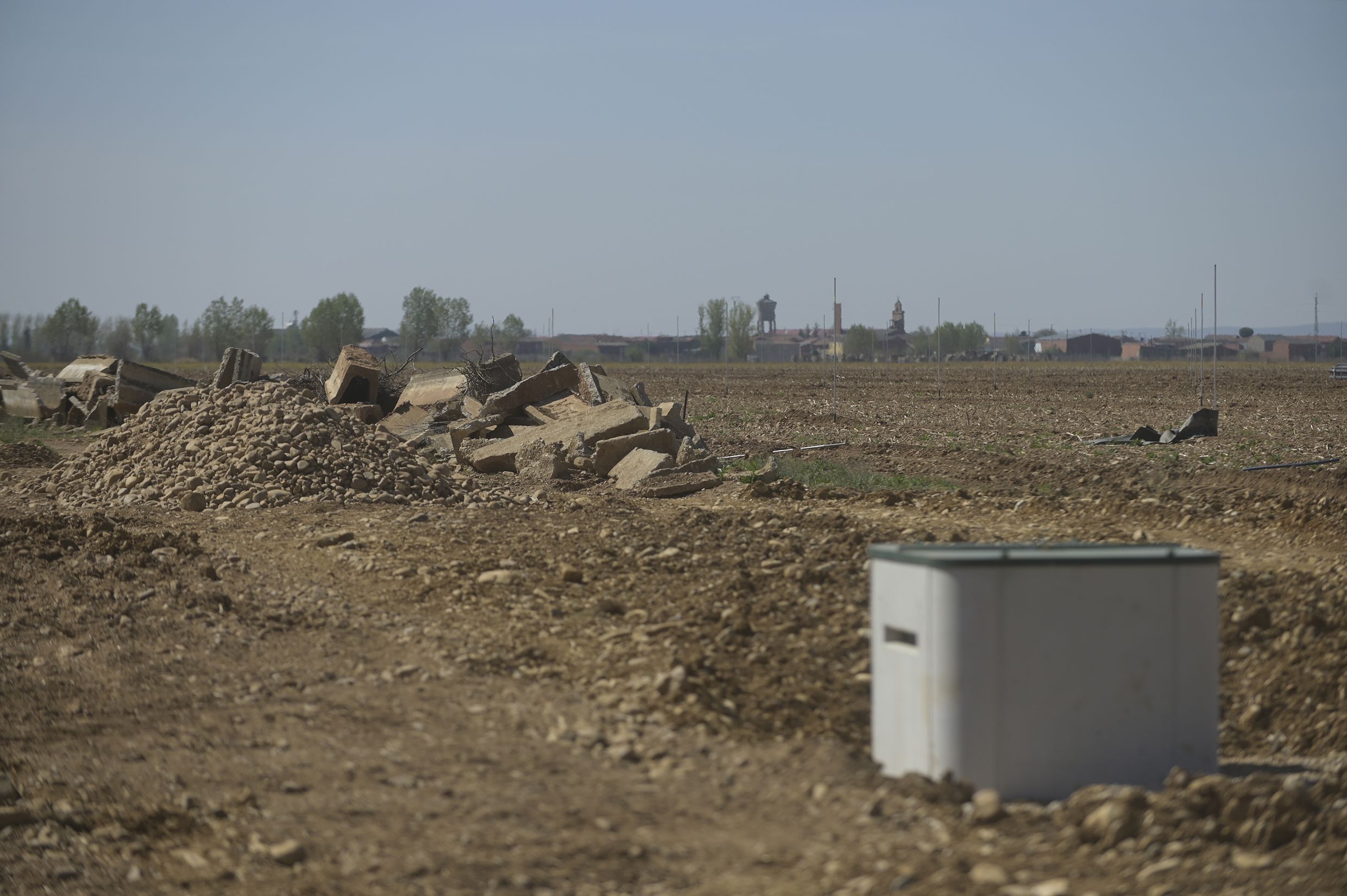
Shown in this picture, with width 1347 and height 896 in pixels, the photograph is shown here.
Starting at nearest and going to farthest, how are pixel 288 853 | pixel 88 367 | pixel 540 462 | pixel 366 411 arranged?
pixel 288 853 → pixel 540 462 → pixel 366 411 → pixel 88 367

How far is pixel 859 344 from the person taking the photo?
444 ft

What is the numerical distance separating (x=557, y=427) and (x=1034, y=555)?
11.7m

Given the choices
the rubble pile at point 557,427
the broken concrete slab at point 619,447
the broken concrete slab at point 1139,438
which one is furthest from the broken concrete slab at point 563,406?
the broken concrete slab at point 1139,438

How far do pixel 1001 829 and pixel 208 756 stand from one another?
3.58m

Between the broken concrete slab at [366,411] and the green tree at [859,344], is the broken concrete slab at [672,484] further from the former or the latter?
the green tree at [859,344]

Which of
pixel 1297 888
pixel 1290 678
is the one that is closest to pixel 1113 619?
pixel 1297 888

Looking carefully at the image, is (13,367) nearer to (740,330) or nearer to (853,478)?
(853,478)

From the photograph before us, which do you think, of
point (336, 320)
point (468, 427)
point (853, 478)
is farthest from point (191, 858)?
point (336, 320)

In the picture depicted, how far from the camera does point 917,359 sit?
126 meters

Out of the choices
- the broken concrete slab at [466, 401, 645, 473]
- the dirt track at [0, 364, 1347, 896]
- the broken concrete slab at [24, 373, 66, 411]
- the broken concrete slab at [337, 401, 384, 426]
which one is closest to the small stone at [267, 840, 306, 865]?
the dirt track at [0, 364, 1347, 896]

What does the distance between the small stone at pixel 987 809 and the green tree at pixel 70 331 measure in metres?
113

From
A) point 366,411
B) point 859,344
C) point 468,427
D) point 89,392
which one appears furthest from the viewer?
point 859,344

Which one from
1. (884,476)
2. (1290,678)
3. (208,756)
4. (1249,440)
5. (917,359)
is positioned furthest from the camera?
(917,359)

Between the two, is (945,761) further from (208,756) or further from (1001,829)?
(208,756)
